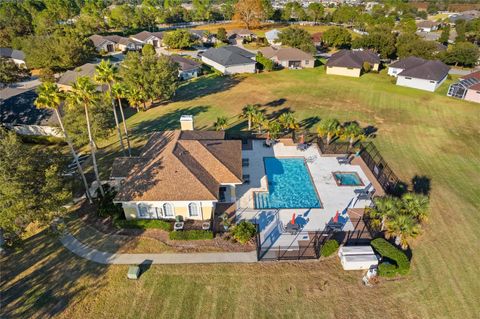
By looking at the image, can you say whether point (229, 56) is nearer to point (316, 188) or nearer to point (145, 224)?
point (316, 188)

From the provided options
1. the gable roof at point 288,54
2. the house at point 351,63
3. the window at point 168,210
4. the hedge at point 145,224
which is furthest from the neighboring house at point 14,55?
the house at point 351,63

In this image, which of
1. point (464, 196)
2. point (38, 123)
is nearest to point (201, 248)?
point (464, 196)

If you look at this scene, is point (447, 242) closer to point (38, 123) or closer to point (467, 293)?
point (467, 293)

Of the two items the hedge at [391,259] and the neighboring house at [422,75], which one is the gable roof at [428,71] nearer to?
the neighboring house at [422,75]

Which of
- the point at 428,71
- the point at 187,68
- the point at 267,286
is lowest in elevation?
the point at 267,286

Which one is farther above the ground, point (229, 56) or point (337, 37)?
point (337, 37)

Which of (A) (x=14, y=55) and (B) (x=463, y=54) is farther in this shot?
(A) (x=14, y=55)

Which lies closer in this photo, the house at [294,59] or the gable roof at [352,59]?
the gable roof at [352,59]

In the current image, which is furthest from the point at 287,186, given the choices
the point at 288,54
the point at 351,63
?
the point at 288,54
